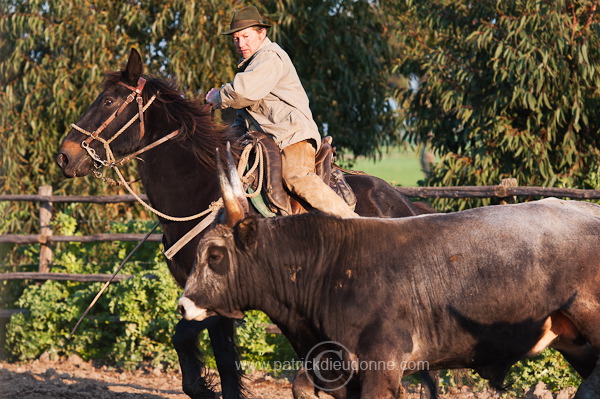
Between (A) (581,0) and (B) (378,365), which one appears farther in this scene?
(A) (581,0)

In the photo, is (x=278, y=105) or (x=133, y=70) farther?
(x=133, y=70)

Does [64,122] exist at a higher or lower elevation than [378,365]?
higher

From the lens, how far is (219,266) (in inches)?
171

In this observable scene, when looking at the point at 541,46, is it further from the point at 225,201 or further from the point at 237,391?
the point at 225,201

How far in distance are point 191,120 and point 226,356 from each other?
5.58ft

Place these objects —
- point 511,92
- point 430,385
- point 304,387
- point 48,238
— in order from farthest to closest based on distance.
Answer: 1. point 48,238
2. point 511,92
3. point 430,385
4. point 304,387

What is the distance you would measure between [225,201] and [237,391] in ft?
7.21

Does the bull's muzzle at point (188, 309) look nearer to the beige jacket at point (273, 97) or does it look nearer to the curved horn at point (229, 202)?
the curved horn at point (229, 202)

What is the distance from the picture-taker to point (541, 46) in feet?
29.0

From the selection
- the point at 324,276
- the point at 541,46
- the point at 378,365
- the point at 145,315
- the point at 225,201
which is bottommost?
the point at 145,315

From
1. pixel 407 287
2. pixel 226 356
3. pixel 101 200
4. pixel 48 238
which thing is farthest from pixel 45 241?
pixel 407 287

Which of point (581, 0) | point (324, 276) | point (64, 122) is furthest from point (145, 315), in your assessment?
point (581, 0)

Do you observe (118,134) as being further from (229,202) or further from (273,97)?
(229,202)

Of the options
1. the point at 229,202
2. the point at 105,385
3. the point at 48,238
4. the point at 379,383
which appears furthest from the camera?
the point at 48,238
